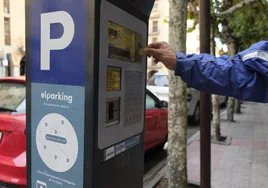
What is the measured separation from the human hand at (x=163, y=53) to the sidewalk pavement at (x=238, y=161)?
2707mm

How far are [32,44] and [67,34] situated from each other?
0.27 m

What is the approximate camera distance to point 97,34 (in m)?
1.43

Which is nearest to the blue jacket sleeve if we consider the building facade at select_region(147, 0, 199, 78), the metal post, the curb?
the metal post

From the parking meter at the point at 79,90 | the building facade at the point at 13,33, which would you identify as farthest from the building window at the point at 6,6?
the parking meter at the point at 79,90

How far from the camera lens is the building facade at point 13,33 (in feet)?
72.5

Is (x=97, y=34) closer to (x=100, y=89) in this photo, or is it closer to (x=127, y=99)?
(x=100, y=89)

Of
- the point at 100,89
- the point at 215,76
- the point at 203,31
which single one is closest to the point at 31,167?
the point at 100,89

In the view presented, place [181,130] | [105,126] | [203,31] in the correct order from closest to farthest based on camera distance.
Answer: [105,126] < [203,31] < [181,130]

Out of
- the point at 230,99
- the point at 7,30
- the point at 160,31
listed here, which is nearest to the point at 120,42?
the point at 230,99

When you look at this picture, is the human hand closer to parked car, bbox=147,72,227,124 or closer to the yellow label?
the yellow label

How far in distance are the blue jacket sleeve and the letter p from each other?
24.7 inches

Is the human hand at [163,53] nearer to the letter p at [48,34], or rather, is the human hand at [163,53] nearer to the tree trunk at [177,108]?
the letter p at [48,34]

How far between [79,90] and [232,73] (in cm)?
85

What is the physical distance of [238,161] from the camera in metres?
4.93
